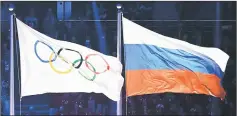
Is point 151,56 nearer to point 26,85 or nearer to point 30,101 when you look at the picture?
point 26,85

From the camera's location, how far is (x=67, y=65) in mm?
7379

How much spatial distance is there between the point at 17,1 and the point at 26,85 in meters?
3.42

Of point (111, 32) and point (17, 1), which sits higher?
point (17, 1)

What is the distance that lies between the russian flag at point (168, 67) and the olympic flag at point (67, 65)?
0.28 meters

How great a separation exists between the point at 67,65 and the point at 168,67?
1433 millimetres

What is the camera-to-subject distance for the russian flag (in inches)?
291

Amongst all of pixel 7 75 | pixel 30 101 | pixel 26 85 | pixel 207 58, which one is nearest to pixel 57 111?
pixel 30 101

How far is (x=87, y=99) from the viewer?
10.2 m

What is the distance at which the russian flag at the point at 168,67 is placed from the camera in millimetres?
7402

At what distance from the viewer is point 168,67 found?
24.4 feet

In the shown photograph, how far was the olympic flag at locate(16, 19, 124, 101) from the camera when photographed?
24.1 feet

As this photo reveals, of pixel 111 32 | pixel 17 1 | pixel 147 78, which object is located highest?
pixel 17 1

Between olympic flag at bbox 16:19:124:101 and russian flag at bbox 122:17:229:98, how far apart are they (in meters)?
0.28

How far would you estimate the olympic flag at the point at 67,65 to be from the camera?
734 cm
